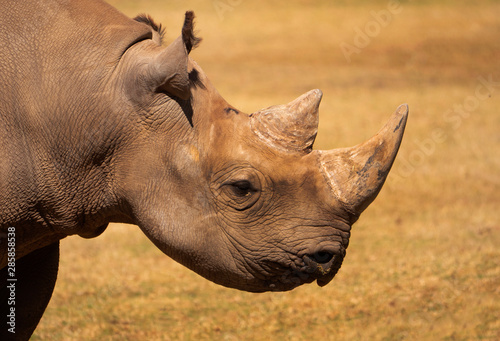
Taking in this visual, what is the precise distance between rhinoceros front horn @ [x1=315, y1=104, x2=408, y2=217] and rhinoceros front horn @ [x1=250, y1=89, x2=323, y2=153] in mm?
142

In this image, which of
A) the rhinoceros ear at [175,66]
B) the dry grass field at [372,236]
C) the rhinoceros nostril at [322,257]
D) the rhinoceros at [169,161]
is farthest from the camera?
the dry grass field at [372,236]

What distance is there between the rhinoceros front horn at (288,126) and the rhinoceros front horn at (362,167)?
142 mm

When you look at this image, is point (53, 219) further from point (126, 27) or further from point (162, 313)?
point (162, 313)

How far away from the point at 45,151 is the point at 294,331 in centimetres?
332

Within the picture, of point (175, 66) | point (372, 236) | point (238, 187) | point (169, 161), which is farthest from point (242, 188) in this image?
point (372, 236)

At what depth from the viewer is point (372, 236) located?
893 cm

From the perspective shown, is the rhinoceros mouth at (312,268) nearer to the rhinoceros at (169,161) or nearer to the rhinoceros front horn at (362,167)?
the rhinoceros at (169,161)

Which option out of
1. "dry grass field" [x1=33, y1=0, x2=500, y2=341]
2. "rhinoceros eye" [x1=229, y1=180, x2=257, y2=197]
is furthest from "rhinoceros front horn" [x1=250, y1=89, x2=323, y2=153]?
"dry grass field" [x1=33, y1=0, x2=500, y2=341]

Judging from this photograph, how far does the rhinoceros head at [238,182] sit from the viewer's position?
12.0ft

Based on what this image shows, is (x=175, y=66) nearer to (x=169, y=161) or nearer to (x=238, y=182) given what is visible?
(x=169, y=161)

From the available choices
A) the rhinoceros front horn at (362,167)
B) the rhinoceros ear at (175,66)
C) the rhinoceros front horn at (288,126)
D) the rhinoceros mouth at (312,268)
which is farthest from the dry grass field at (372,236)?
the rhinoceros ear at (175,66)

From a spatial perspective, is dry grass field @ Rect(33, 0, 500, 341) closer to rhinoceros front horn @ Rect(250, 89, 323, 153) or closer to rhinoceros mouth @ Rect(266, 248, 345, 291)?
rhinoceros mouth @ Rect(266, 248, 345, 291)

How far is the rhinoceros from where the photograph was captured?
11.9ft

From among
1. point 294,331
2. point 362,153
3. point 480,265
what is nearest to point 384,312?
point 294,331
